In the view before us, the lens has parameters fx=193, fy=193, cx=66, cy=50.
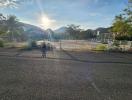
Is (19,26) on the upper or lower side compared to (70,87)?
upper

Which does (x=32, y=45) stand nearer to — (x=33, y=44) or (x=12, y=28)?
(x=33, y=44)

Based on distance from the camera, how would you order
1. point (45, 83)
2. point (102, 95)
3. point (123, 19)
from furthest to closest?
1. point (123, 19)
2. point (45, 83)
3. point (102, 95)

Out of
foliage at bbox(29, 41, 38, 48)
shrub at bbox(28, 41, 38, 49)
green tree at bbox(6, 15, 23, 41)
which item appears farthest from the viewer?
green tree at bbox(6, 15, 23, 41)

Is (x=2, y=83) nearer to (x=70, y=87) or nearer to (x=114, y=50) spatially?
(x=70, y=87)

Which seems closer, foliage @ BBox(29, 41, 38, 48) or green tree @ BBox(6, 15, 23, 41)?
foliage @ BBox(29, 41, 38, 48)

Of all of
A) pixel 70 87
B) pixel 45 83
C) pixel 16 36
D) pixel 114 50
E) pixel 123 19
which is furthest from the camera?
pixel 16 36

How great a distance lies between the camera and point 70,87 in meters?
7.34

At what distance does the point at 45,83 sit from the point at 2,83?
168 cm

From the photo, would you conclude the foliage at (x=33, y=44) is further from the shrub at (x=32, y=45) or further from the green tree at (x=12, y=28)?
the green tree at (x=12, y=28)

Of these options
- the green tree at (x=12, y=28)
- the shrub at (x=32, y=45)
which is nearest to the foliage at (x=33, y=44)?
the shrub at (x=32, y=45)

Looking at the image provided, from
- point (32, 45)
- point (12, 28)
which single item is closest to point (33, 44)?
point (32, 45)

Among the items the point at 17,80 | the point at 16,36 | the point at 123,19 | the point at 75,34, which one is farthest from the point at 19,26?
the point at 17,80

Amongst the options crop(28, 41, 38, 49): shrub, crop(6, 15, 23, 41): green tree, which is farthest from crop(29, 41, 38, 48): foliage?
crop(6, 15, 23, 41): green tree

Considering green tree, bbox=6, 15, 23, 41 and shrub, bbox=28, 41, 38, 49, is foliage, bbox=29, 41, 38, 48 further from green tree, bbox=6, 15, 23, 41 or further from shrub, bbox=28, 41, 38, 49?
green tree, bbox=6, 15, 23, 41
